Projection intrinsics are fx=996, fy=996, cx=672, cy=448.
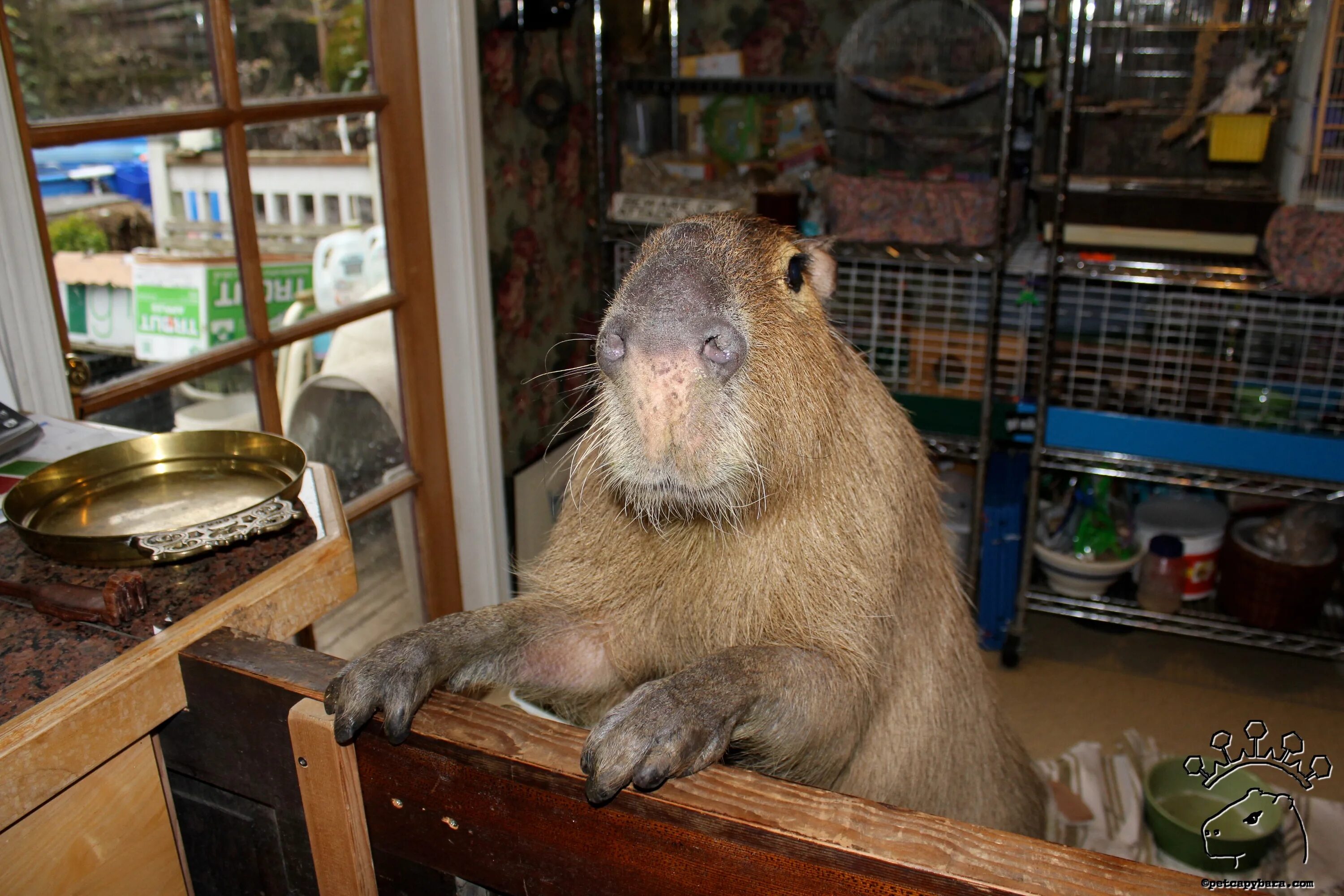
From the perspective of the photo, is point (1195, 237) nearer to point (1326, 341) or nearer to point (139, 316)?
point (1326, 341)

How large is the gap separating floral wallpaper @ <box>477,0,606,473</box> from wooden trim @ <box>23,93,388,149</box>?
0.45m

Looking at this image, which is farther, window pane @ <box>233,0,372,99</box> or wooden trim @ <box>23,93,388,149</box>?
window pane @ <box>233,0,372,99</box>

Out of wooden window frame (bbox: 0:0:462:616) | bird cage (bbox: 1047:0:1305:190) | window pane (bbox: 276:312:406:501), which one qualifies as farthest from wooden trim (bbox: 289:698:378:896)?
bird cage (bbox: 1047:0:1305:190)

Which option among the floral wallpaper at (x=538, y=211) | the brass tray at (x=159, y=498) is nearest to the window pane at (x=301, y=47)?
the floral wallpaper at (x=538, y=211)

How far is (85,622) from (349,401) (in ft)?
5.47

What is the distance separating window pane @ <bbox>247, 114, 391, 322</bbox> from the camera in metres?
2.13

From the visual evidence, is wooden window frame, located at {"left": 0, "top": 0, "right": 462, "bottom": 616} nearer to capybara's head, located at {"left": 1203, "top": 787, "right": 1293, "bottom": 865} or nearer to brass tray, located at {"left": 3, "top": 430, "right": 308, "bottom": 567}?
brass tray, located at {"left": 3, "top": 430, "right": 308, "bottom": 567}

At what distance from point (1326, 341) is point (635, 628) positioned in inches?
94.0

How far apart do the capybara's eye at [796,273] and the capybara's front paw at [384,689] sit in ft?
1.81

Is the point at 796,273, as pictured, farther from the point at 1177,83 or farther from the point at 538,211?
the point at 1177,83

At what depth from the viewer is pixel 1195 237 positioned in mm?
2613

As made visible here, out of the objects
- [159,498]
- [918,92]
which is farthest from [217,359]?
[918,92]

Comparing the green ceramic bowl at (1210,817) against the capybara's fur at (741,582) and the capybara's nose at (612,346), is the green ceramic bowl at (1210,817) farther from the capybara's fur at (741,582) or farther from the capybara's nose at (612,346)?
the capybara's nose at (612,346)

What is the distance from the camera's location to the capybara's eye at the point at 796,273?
110 centimetres
